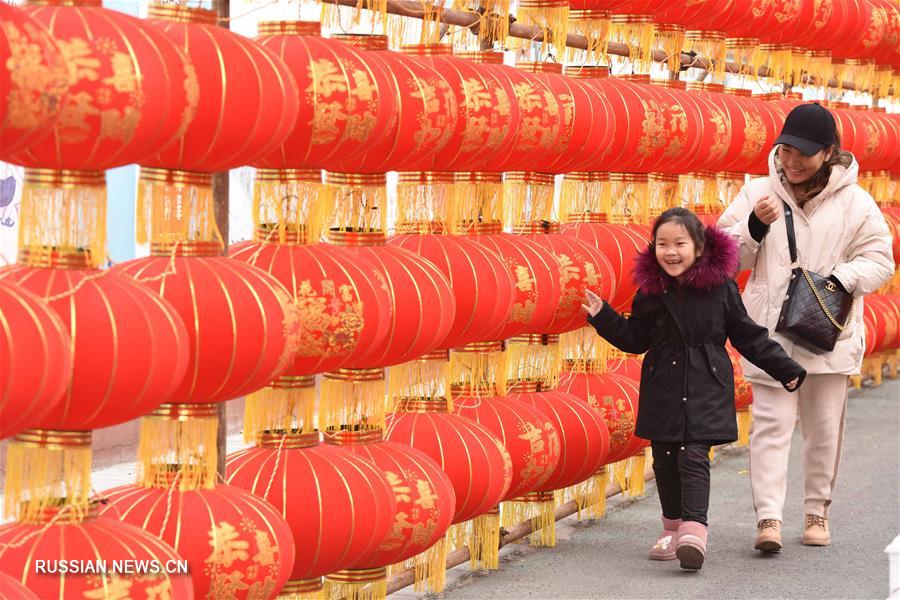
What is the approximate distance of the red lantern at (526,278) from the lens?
15.2 feet

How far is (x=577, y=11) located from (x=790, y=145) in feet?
3.10

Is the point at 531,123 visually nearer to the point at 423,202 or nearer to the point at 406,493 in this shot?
the point at 423,202

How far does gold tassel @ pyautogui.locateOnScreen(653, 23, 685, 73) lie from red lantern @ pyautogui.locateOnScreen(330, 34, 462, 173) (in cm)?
234

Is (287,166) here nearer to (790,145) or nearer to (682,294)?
(682,294)

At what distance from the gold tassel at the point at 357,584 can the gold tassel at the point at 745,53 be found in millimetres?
3592

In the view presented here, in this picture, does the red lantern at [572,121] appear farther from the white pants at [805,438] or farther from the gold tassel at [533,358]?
the white pants at [805,438]

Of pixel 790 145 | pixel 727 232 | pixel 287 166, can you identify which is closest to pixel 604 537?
pixel 727 232

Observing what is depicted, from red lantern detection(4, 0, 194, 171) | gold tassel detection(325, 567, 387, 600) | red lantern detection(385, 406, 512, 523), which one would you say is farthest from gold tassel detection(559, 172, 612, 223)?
red lantern detection(4, 0, 194, 171)

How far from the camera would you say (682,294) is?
4.98 metres

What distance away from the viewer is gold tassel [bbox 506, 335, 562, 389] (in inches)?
203

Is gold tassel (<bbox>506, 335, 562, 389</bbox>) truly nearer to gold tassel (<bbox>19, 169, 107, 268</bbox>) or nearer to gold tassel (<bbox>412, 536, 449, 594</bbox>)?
gold tassel (<bbox>412, 536, 449, 594</bbox>)

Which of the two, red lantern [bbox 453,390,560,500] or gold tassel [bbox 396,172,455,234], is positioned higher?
gold tassel [bbox 396,172,455,234]

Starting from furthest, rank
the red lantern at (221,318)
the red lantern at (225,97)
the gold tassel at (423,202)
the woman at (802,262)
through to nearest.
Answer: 1. the woman at (802,262)
2. the gold tassel at (423,202)
3. the red lantern at (221,318)
4. the red lantern at (225,97)

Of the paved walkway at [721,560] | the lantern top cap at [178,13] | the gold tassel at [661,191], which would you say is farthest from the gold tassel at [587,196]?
the lantern top cap at [178,13]
